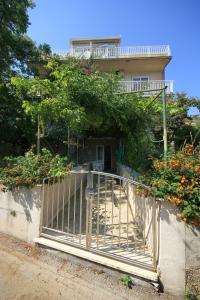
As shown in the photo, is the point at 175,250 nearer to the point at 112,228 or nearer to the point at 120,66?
the point at 112,228

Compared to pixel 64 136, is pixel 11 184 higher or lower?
lower

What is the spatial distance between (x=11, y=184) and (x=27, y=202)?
64cm

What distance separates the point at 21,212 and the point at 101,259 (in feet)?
7.86

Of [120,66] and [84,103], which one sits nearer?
[84,103]

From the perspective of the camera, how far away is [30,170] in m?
5.69

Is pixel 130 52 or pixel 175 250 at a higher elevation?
pixel 130 52

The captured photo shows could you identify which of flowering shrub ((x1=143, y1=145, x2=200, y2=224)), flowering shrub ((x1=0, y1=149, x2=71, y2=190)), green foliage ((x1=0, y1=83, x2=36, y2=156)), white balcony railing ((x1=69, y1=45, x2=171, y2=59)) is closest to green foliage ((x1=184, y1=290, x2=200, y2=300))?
flowering shrub ((x1=143, y1=145, x2=200, y2=224))

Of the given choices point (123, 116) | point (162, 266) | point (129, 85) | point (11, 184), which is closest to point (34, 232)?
point (11, 184)

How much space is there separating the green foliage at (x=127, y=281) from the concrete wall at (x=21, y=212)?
88.7 inches

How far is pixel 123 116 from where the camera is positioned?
7992 mm

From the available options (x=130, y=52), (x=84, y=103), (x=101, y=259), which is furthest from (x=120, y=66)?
(x=101, y=259)

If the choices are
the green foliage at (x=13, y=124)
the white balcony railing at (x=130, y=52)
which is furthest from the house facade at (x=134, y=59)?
the green foliage at (x=13, y=124)

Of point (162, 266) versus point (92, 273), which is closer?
point (162, 266)

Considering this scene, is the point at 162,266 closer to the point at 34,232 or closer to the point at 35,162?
the point at 34,232
